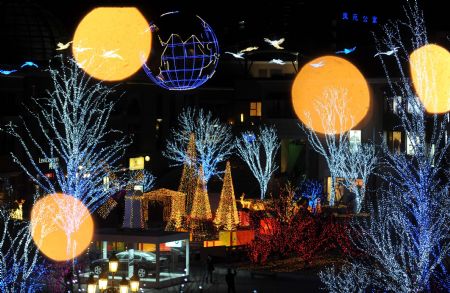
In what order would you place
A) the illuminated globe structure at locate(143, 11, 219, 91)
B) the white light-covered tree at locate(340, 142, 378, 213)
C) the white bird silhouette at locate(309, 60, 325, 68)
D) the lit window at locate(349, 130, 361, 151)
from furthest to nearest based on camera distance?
the white bird silhouette at locate(309, 60, 325, 68), the lit window at locate(349, 130, 361, 151), the white light-covered tree at locate(340, 142, 378, 213), the illuminated globe structure at locate(143, 11, 219, 91)

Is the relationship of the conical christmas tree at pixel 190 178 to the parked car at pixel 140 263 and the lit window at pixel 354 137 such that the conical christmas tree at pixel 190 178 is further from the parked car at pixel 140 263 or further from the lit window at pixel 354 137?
the lit window at pixel 354 137

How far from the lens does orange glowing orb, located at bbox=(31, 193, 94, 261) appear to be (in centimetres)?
3181

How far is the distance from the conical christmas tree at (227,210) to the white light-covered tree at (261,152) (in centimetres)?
1943

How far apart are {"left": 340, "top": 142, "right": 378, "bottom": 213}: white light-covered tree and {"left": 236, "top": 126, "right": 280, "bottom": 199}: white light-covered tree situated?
6217 mm

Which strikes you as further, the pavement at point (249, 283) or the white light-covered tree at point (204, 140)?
the white light-covered tree at point (204, 140)

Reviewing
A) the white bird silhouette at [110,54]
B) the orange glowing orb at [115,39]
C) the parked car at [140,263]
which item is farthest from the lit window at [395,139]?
the parked car at [140,263]

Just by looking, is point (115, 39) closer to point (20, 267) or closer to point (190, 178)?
point (190, 178)

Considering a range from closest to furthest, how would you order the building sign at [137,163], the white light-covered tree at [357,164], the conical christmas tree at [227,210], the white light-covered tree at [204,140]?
the conical christmas tree at [227,210], the white light-covered tree at [357,164], the building sign at [137,163], the white light-covered tree at [204,140]

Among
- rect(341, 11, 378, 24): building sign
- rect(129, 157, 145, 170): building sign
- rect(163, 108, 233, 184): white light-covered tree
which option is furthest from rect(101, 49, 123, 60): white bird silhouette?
rect(341, 11, 378, 24): building sign

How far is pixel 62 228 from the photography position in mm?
34344

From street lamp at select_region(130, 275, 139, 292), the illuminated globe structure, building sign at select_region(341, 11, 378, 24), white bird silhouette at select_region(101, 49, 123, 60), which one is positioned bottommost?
street lamp at select_region(130, 275, 139, 292)

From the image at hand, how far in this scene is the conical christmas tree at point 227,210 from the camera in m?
40.0

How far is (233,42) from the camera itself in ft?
271

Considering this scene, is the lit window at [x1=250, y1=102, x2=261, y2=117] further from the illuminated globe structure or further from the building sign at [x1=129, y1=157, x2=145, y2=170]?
the illuminated globe structure
